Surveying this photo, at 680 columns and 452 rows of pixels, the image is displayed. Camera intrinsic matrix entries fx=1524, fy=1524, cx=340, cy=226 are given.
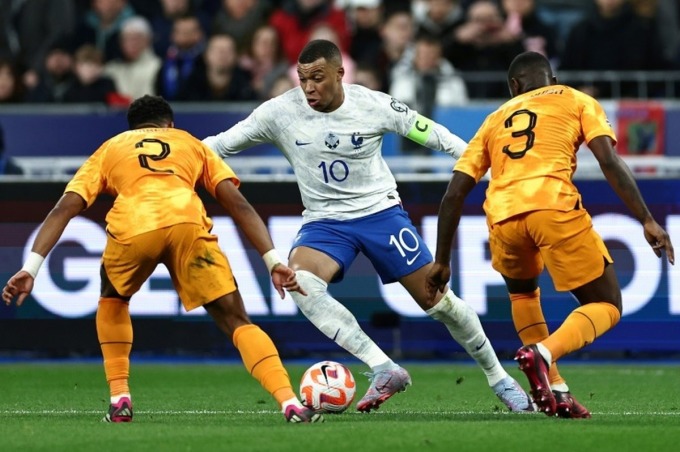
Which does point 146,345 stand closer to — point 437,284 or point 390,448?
point 437,284

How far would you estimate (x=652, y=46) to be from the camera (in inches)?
651

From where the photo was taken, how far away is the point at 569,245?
857 cm

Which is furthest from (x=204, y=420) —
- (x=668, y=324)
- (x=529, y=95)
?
(x=668, y=324)

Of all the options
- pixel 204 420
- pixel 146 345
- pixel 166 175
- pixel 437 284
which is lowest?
pixel 146 345

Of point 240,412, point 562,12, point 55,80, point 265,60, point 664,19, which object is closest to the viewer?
point 240,412

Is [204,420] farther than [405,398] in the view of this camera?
No

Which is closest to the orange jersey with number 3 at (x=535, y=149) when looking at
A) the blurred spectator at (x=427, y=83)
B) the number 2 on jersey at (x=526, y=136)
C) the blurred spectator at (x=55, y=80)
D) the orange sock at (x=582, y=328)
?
the number 2 on jersey at (x=526, y=136)

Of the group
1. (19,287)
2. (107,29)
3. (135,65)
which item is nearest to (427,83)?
(135,65)

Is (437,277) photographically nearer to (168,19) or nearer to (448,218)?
(448,218)

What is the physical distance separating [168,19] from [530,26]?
4542mm

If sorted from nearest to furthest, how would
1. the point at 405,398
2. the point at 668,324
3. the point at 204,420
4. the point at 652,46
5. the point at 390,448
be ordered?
the point at 390,448, the point at 204,420, the point at 405,398, the point at 668,324, the point at 652,46

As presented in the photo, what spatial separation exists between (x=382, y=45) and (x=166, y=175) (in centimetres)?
907

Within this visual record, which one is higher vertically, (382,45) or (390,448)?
(382,45)

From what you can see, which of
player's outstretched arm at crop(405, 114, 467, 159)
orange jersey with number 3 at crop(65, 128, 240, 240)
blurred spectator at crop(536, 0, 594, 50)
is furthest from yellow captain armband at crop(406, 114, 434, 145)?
blurred spectator at crop(536, 0, 594, 50)
